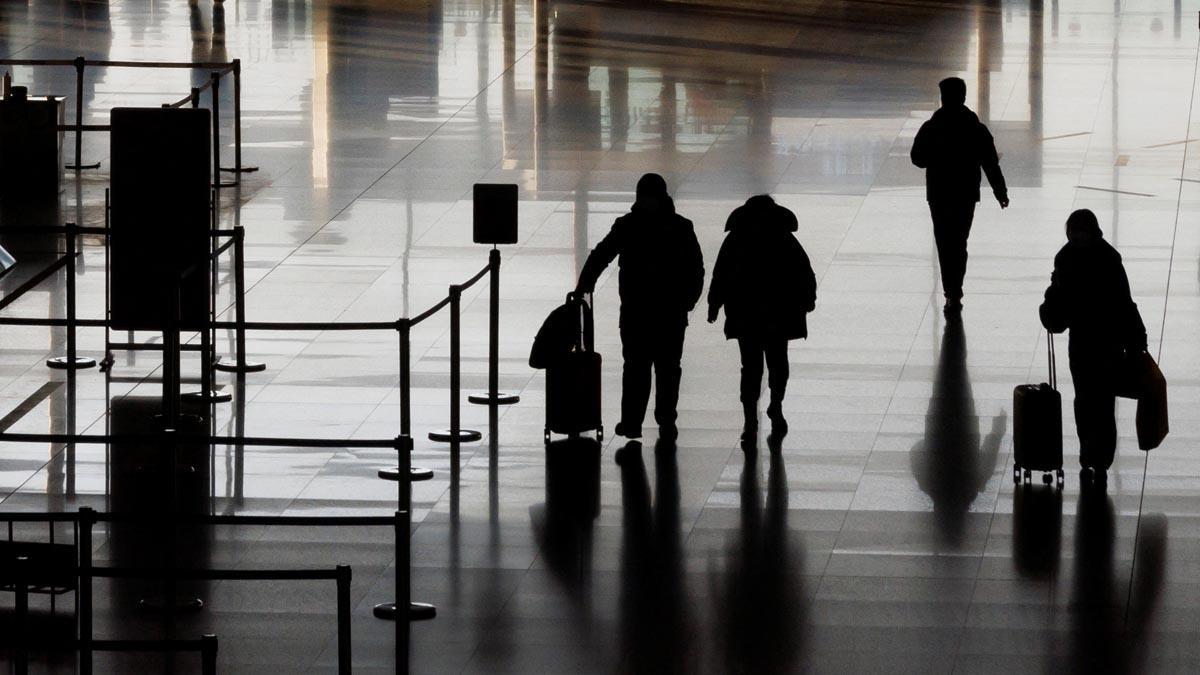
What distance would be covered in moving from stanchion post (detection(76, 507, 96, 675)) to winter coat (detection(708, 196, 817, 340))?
499 cm

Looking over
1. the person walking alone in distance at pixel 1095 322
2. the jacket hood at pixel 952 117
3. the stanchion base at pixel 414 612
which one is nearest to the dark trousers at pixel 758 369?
the person walking alone in distance at pixel 1095 322

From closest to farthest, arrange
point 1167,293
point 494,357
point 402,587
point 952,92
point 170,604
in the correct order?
1. point 402,587
2. point 170,604
3. point 494,357
4. point 952,92
5. point 1167,293

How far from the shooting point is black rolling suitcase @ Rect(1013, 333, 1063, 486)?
11625 millimetres

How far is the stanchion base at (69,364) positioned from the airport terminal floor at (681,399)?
96 millimetres

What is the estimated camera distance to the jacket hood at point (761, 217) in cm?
1256

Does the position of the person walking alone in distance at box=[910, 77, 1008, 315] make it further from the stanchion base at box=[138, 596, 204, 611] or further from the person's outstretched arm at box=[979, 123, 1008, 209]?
the stanchion base at box=[138, 596, 204, 611]

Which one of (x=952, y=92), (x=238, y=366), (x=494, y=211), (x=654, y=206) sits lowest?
(x=238, y=366)

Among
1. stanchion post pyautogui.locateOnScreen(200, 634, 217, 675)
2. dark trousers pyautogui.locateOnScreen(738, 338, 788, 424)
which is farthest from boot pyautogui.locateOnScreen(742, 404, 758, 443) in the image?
stanchion post pyautogui.locateOnScreen(200, 634, 217, 675)

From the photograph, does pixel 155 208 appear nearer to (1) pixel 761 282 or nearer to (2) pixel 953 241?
(1) pixel 761 282

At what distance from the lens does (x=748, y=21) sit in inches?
1296

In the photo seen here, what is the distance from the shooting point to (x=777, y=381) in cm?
1293

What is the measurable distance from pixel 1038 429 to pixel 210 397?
512 centimetres

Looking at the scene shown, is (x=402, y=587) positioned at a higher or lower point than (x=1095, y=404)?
lower

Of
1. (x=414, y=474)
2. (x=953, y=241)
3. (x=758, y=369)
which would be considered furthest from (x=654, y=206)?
(x=953, y=241)
